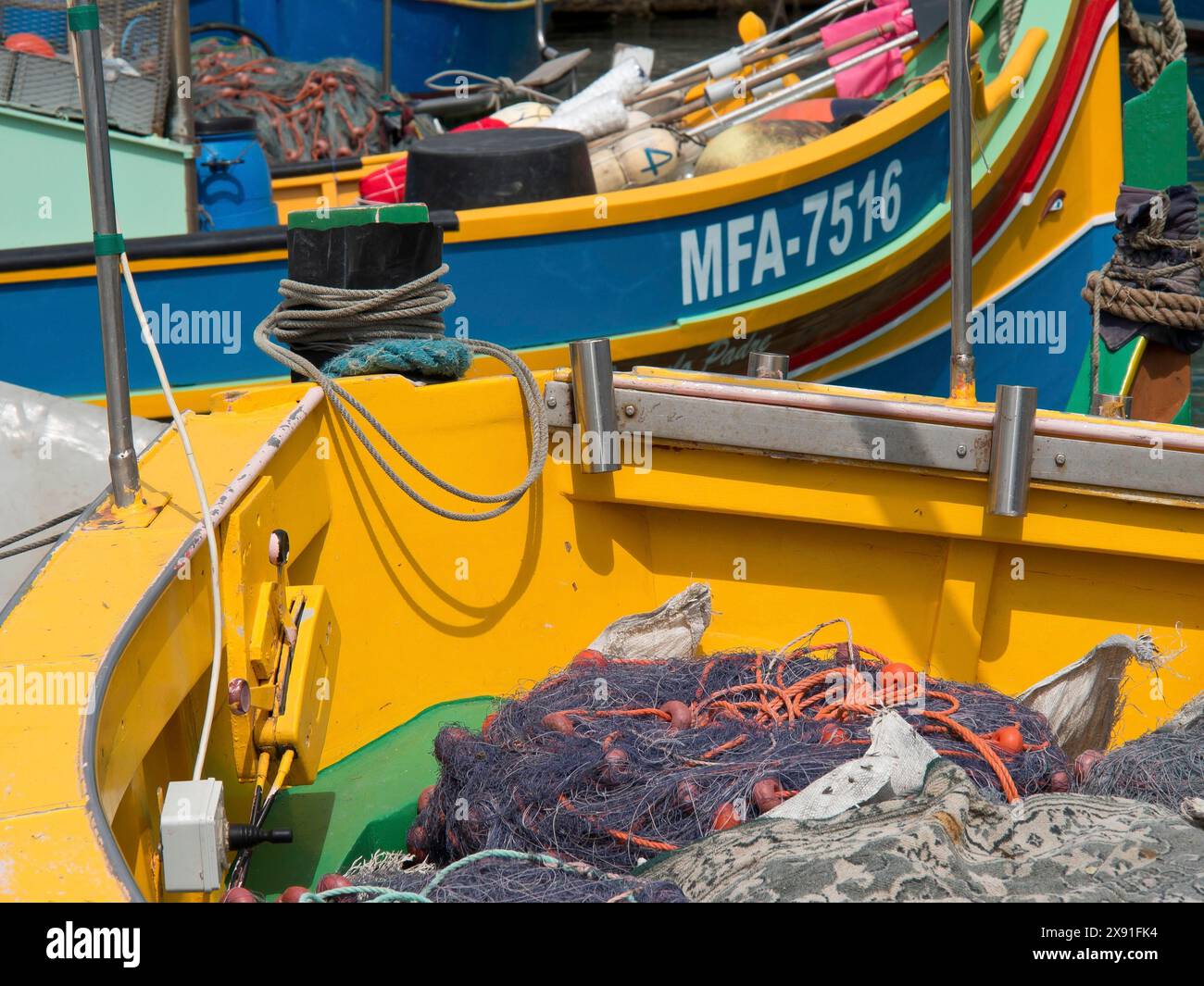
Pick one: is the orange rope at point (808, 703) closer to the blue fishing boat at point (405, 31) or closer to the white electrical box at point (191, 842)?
the white electrical box at point (191, 842)

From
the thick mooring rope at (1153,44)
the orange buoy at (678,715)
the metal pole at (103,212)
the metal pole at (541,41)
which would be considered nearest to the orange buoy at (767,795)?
the orange buoy at (678,715)

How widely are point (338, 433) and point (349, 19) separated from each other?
11.8m

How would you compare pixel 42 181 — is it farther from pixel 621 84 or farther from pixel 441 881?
pixel 441 881

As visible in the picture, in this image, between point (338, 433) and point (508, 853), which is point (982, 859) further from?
point (338, 433)

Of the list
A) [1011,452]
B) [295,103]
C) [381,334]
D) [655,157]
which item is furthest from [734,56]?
[1011,452]

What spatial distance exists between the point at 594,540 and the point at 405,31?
493 inches

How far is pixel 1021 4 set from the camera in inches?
263

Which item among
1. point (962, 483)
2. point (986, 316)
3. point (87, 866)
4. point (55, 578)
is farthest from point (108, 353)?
point (986, 316)

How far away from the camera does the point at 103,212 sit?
2.35 m

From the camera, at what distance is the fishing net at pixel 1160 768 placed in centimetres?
270

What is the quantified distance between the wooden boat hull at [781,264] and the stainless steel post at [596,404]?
220cm

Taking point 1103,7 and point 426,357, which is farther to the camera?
point 1103,7

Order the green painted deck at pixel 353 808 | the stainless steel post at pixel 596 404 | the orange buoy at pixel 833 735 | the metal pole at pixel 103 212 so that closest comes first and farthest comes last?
1. the metal pole at pixel 103 212
2. the orange buoy at pixel 833 735
3. the green painted deck at pixel 353 808
4. the stainless steel post at pixel 596 404

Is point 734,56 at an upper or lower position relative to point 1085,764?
upper
